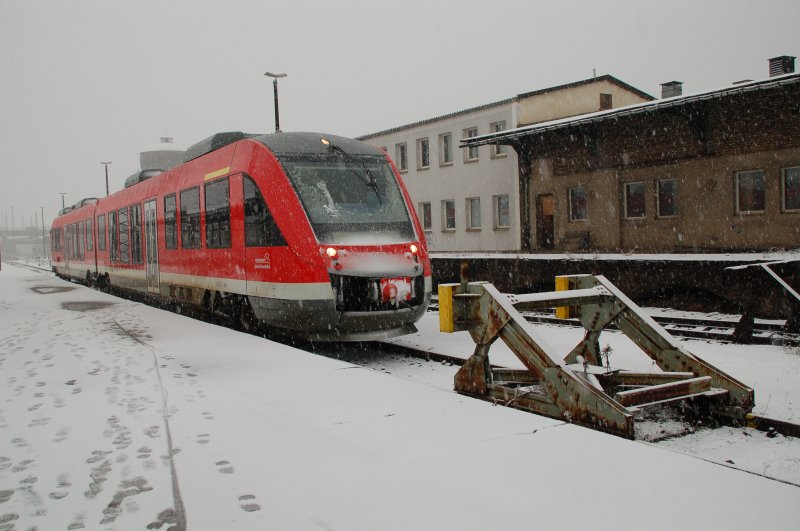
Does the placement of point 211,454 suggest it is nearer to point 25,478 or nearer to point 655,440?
point 25,478

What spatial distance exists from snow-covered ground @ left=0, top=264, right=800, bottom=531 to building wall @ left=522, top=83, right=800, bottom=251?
652 inches

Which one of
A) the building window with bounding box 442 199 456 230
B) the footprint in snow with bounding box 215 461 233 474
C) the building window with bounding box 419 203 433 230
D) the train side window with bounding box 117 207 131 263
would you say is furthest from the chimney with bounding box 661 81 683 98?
the footprint in snow with bounding box 215 461 233 474

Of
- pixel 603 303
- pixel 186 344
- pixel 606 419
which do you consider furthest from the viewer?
pixel 186 344

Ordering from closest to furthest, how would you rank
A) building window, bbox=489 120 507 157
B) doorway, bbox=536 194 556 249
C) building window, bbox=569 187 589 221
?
building window, bbox=569 187 589 221 → doorway, bbox=536 194 556 249 → building window, bbox=489 120 507 157

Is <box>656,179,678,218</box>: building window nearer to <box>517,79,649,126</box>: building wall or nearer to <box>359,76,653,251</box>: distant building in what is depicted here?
<box>359,76,653,251</box>: distant building

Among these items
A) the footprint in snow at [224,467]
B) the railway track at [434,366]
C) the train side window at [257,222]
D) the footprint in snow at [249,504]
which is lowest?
the railway track at [434,366]

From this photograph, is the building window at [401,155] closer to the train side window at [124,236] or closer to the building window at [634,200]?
the building window at [634,200]

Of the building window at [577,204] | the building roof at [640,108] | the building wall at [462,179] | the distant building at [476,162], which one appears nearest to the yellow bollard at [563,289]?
the building roof at [640,108]

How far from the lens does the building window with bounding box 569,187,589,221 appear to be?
26.9m

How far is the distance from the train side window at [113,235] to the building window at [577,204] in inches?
658

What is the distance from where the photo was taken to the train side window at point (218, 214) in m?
10.6

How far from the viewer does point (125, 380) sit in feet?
20.4

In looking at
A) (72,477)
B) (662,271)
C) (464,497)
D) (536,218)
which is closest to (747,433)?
(464,497)

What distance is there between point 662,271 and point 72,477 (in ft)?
37.9
